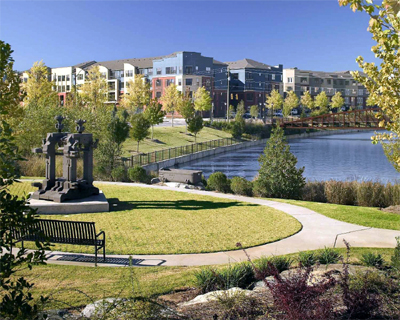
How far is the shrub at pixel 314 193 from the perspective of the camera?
21.3 metres

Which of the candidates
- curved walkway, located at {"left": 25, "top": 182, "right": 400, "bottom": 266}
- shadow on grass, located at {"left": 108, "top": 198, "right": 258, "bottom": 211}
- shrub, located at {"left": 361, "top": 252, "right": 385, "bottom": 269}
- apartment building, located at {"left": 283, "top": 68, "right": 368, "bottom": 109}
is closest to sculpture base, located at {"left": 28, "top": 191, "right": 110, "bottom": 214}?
shadow on grass, located at {"left": 108, "top": 198, "right": 258, "bottom": 211}

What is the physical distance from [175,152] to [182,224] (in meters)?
33.1

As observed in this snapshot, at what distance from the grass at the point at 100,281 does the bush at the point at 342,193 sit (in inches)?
393

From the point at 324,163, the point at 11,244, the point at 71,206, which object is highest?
the point at 11,244

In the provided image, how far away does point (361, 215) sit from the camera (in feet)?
53.4

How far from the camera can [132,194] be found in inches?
816

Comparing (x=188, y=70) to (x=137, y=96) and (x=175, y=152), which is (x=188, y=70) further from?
(x=175, y=152)

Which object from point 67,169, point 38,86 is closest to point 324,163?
point 67,169

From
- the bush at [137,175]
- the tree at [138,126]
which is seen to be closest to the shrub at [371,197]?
the bush at [137,175]

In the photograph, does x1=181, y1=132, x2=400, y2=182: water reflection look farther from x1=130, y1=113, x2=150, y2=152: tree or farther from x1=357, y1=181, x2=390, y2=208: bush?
x1=357, y1=181, x2=390, y2=208: bush

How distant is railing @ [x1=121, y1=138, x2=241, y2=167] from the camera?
131 ft

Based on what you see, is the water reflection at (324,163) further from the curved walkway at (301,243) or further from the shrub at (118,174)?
the curved walkway at (301,243)

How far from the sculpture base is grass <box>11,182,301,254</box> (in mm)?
461

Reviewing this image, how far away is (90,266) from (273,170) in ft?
42.2
